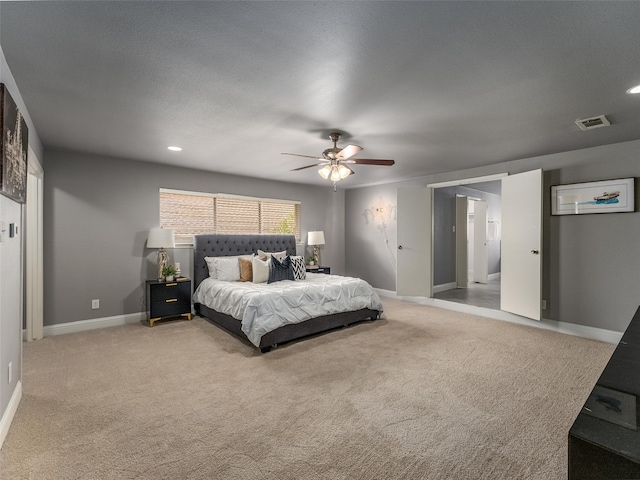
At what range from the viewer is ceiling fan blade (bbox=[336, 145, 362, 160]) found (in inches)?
120

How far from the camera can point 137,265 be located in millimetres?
4688

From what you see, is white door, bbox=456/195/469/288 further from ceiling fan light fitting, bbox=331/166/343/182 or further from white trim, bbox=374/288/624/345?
ceiling fan light fitting, bbox=331/166/343/182

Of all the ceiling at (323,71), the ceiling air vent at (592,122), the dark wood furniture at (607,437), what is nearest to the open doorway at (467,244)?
the ceiling air vent at (592,122)

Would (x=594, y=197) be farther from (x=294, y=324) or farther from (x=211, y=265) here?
(x=211, y=265)

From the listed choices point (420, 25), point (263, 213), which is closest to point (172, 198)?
point (263, 213)

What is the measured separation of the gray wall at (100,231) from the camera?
408 centimetres

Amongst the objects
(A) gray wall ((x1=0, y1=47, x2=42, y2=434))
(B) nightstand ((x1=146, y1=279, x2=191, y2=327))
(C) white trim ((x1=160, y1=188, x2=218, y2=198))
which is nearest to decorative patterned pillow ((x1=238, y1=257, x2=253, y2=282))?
(B) nightstand ((x1=146, y1=279, x2=191, y2=327))

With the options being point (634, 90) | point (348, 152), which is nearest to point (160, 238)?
point (348, 152)

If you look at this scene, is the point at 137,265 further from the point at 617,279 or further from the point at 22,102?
the point at 617,279

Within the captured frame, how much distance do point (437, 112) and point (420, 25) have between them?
128cm

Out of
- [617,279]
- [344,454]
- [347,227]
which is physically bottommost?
[344,454]

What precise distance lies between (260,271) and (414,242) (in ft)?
9.53

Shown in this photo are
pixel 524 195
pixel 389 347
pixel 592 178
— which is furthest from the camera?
pixel 524 195

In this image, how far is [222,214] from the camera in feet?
18.5
